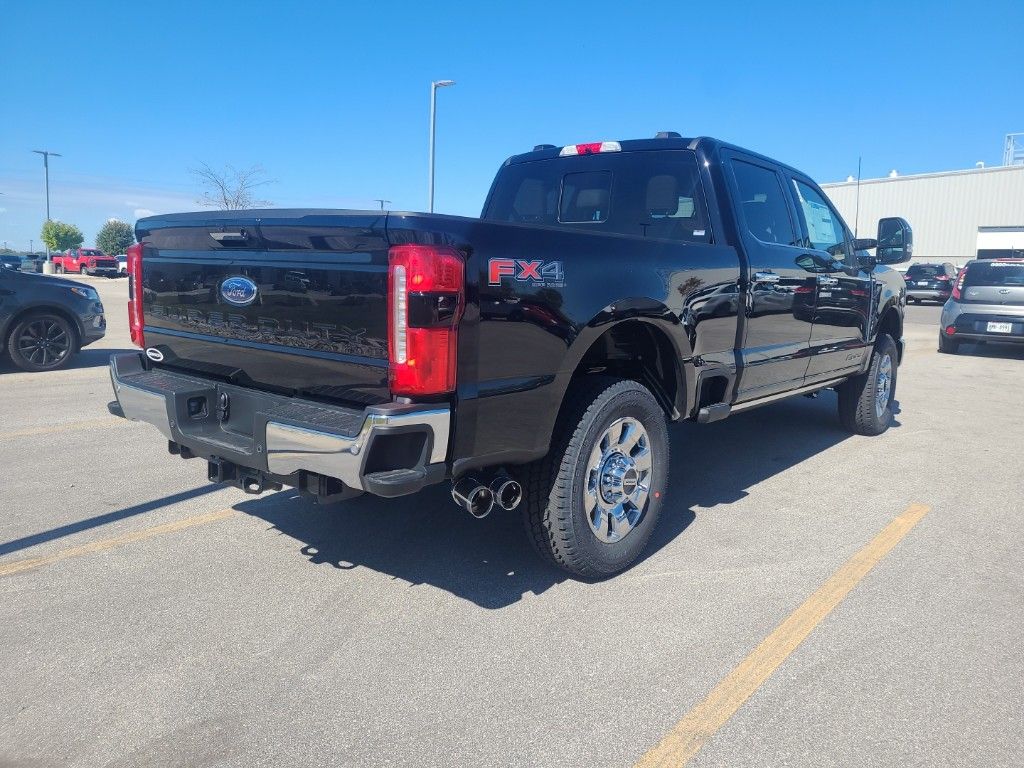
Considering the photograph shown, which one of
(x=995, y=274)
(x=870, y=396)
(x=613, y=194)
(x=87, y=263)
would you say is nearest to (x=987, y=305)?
(x=995, y=274)

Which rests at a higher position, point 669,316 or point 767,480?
point 669,316

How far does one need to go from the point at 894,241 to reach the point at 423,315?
4792mm

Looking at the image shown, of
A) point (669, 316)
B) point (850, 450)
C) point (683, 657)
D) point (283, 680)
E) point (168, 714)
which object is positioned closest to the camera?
point (168, 714)

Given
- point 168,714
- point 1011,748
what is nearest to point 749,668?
point 1011,748

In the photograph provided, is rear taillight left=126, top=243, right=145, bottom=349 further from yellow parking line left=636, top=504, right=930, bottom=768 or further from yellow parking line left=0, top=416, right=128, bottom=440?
yellow parking line left=636, top=504, right=930, bottom=768

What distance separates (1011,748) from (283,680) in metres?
2.37

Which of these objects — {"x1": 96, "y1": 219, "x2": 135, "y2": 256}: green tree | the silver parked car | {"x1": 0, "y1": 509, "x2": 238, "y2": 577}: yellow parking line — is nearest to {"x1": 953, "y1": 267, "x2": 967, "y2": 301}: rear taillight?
the silver parked car

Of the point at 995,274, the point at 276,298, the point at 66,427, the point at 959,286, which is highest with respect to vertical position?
the point at 995,274

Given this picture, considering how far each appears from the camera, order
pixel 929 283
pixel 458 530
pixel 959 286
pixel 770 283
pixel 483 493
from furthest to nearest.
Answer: pixel 929 283, pixel 959 286, pixel 770 283, pixel 458 530, pixel 483 493

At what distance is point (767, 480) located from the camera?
215 inches

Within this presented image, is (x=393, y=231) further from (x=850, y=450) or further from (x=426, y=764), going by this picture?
(x=850, y=450)

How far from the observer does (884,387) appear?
280 inches

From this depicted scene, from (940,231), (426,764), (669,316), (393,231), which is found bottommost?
(426,764)

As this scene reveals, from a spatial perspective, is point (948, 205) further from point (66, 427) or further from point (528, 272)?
point (528, 272)
